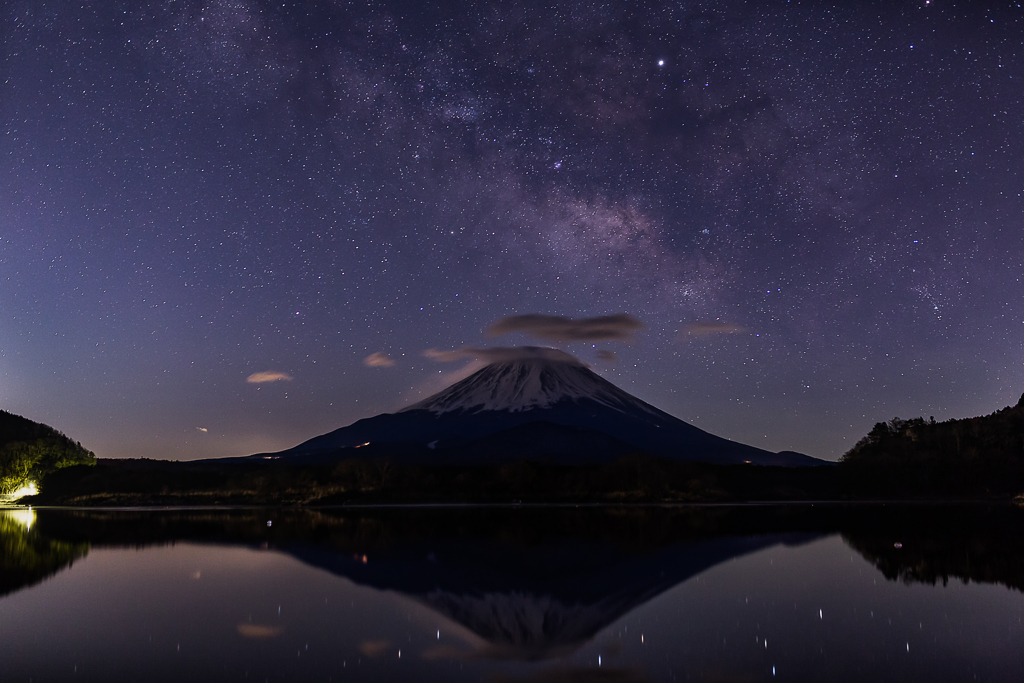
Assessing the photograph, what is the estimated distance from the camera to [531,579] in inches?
A: 704

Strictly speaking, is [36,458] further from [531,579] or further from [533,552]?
[531,579]

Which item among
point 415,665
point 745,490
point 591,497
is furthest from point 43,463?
point 415,665

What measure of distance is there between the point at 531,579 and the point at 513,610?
391cm

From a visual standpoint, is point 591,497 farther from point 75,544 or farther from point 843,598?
point 843,598

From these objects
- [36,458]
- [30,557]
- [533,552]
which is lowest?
[533,552]

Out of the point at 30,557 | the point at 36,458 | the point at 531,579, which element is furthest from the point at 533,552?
the point at 36,458

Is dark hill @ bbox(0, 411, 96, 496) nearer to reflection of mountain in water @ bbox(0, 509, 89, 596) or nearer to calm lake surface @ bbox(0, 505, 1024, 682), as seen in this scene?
reflection of mountain in water @ bbox(0, 509, 89, 596)

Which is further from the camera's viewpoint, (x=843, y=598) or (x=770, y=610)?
(x=843, y=598)

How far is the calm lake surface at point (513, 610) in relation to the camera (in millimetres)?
9922

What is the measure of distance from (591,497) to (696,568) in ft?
175

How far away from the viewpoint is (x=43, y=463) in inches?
3585

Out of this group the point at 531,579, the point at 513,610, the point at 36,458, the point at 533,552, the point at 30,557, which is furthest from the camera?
the point at 36,458

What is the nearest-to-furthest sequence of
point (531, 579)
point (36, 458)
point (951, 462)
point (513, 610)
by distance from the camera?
point (513, 610), point (531, 579), point (36, 458), point (951, 462)

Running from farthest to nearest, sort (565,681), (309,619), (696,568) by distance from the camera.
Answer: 1. (696,568)
2. (309,619)
3. (565,681)
